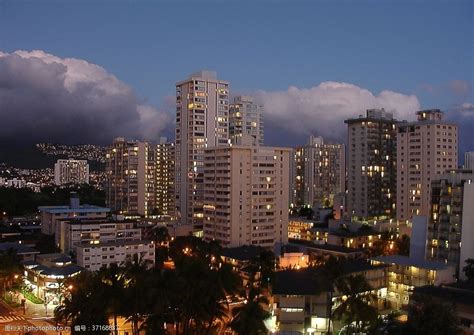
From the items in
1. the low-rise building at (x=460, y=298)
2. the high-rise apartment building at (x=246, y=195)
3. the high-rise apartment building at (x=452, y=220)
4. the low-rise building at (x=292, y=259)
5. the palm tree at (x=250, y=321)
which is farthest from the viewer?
the high-rise apartment building at (x=246, y=195)

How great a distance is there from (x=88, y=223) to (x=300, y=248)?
57.7ft

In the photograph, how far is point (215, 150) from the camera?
4556cm

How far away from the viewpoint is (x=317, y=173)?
8444 centimetres

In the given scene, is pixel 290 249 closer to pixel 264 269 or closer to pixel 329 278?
pixel 264 269

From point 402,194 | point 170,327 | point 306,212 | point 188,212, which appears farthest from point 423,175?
point 170,327

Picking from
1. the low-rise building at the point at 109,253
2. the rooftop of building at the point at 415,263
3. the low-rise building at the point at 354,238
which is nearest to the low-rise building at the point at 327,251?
the low-rise building at the point at 354,238

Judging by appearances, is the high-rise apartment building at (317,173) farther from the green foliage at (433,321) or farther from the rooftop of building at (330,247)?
the green foliage at (433,321)

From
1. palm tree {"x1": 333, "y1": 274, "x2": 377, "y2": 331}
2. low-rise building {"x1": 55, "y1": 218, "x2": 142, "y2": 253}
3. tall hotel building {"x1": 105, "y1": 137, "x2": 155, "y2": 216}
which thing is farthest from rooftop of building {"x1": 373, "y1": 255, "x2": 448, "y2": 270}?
tall hotel building {"x1": 105, "y1": 137, "x2": 155, "y2": 216}

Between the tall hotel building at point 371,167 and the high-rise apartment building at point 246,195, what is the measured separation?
19382mm

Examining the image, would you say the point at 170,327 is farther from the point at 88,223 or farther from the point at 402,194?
the point at 402,194

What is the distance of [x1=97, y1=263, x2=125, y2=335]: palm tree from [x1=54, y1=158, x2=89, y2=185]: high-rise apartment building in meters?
128

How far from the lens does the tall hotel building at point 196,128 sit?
55031 mm

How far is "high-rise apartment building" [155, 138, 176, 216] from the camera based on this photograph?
67000 mm

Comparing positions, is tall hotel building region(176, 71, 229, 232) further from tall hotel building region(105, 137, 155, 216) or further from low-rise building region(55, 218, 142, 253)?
tall hotel building region(105, 137, 155, 216)
